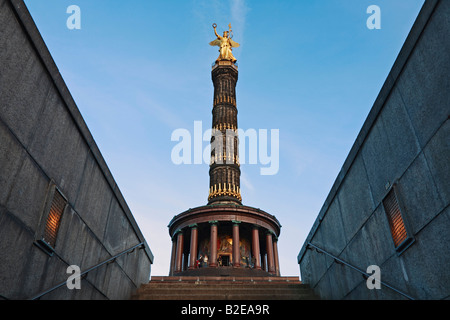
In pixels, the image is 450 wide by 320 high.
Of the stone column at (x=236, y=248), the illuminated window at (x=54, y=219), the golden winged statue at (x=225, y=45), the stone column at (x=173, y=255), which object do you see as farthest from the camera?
the golden winged statue at (x=225, y=45)

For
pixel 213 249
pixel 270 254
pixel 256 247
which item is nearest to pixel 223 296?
pixel 213 249

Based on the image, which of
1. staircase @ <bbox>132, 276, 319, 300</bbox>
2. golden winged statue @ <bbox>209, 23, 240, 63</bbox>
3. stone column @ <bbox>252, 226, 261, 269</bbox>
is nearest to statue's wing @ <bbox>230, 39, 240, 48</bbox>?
golden winged statue @ <bbox>209, 23, 240, 63</bbox>

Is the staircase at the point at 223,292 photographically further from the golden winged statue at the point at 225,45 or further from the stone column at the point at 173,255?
the golden winged statue at the point at 225,45

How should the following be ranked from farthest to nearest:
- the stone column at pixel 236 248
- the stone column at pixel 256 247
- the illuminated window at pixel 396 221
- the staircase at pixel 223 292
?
the stone column at pixel 256 247 < the stone column at pixel 236 248 < the staircase at pixel 223 292 < the illuminated window at pixel 396 221

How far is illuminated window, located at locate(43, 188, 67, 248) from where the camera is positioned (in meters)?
5.79

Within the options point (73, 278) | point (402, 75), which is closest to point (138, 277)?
point (73, 278)

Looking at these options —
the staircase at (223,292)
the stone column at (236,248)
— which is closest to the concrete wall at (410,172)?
the staircase at (223,292)

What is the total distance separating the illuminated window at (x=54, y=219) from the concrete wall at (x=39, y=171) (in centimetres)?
11

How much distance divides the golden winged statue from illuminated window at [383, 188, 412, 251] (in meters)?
35.3

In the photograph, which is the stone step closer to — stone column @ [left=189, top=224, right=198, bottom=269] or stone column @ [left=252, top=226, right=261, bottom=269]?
stone column @ [left=189, top=224, right=198, bottom=269]

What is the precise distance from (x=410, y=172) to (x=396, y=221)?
0.97m

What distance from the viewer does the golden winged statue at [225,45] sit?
39.4 m
